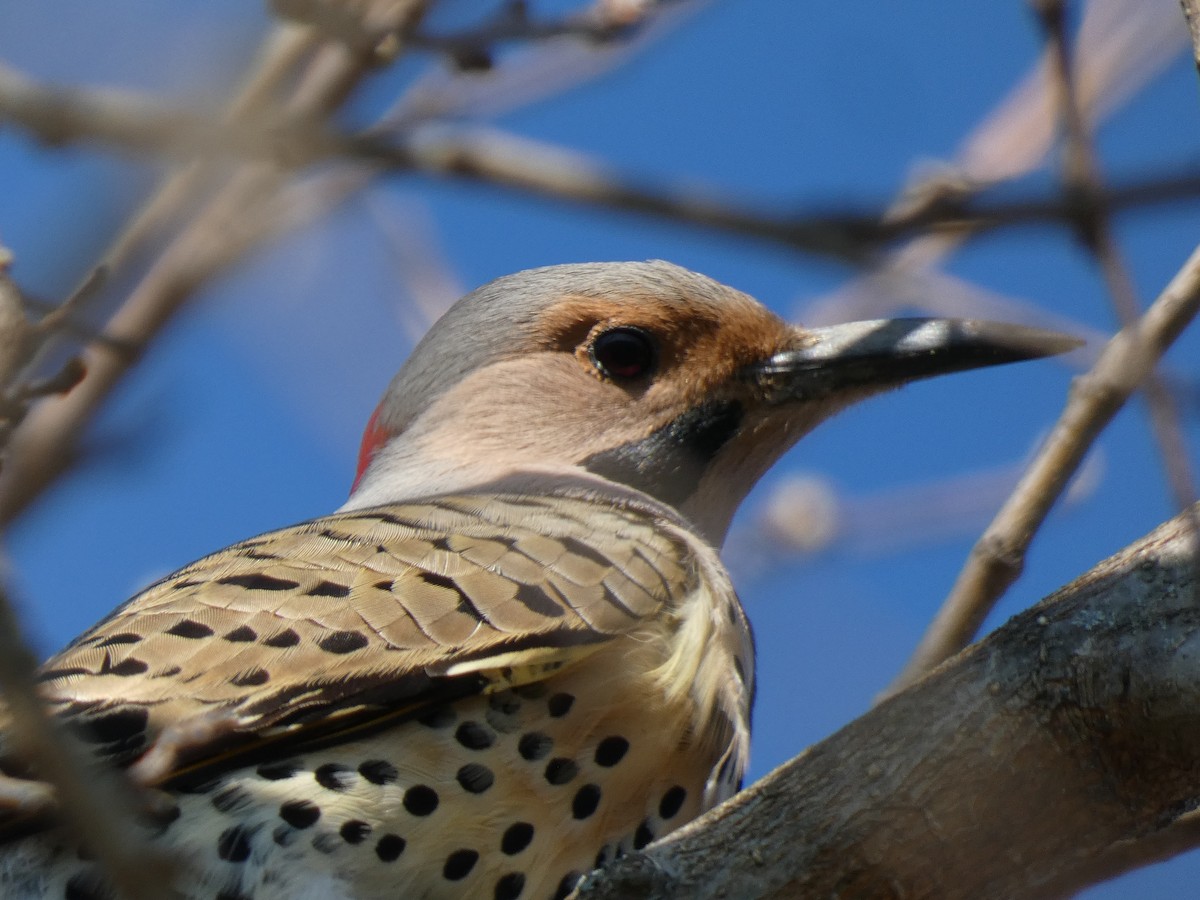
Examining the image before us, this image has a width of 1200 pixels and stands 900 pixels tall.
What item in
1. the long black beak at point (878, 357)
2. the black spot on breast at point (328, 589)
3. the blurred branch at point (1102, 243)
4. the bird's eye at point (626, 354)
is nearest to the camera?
the blurred branch at point (1102, 243)

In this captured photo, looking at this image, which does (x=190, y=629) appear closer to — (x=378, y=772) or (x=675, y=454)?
(x=378, y=772)

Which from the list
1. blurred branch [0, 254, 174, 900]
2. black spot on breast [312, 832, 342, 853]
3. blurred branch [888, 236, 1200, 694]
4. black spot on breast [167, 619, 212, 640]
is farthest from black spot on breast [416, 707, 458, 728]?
blurred branch [0, 254, 174, 900]

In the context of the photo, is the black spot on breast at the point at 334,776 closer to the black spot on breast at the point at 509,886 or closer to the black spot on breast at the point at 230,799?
the black spot on breast at the point at 230,799

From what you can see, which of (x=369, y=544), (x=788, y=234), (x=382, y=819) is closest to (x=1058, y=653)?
(x=788, y=234)

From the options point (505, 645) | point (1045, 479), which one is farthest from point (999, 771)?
point (505, 645)

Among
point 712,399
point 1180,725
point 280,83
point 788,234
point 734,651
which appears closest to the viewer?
point 788,234

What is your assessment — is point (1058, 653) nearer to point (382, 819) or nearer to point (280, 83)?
point (382, 819)

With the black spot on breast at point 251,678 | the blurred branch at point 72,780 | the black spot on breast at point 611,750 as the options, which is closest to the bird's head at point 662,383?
the black spot on breast at point 611,750
